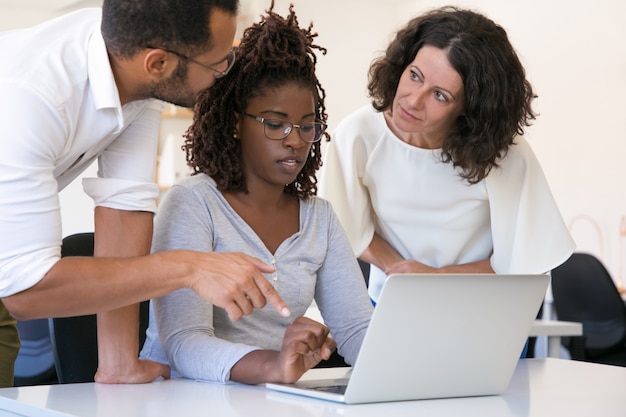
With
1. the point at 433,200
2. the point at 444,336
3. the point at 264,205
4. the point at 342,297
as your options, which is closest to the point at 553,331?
the point at 433,200

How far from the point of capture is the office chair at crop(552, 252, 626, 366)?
4.18m

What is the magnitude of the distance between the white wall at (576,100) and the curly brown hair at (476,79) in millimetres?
2956

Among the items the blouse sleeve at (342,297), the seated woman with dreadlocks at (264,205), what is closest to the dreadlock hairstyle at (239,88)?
the seated woman with dreadlocks at (264,205)

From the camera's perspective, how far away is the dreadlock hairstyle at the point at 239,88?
1650mm

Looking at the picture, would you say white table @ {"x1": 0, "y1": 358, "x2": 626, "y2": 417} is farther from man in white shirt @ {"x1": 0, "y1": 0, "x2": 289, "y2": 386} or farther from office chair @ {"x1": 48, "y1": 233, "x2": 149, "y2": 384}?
office chair @ {"x1": 48, "y1": 233, "x2": 149, "y2": 384}

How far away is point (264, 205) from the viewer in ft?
5.47

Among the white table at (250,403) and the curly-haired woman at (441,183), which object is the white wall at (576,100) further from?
the white table at (250,403)

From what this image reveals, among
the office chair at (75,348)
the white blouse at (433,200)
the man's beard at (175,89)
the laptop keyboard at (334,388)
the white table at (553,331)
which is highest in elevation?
the man's beard at (175,89)

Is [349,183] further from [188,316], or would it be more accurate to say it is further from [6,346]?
[6,346]

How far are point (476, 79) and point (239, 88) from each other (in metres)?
0.52

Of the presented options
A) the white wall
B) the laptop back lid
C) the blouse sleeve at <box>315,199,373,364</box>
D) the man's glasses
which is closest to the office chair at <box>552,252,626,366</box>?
the white wall

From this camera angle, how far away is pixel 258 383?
1327mm

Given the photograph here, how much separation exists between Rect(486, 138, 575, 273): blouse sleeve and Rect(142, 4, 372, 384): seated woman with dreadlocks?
0.45 m

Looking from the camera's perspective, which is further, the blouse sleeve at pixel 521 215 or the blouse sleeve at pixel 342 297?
the blouse sleeve at pixel 521 215
